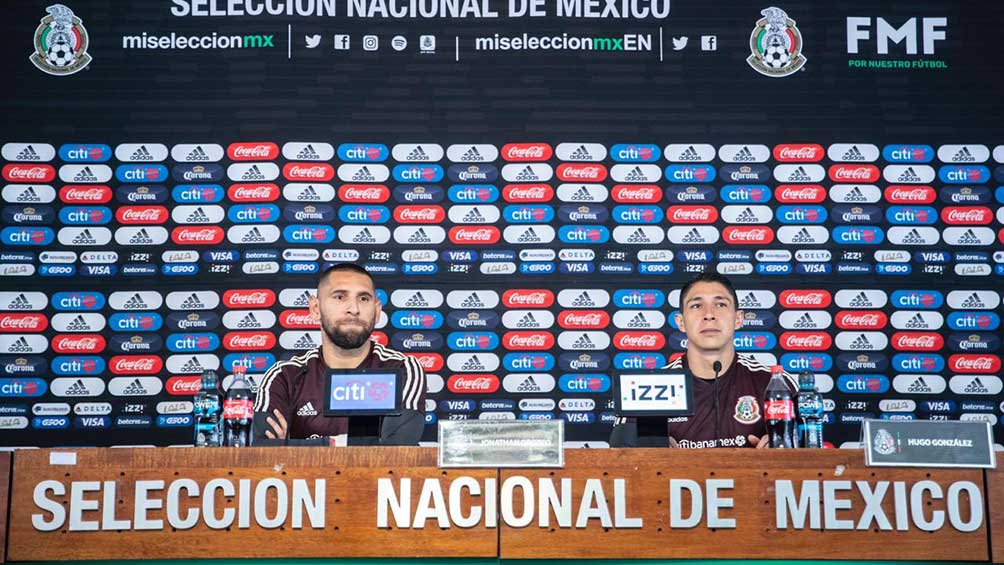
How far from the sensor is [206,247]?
19.6 feet

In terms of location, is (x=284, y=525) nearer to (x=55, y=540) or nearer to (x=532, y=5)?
(x=55, y=540)

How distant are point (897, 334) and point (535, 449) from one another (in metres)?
3.31

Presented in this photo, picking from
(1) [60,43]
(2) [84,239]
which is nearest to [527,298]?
(2) [84,239]

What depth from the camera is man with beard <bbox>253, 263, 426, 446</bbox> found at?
473cm

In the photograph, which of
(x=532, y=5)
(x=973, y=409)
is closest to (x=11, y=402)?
(x=532, y=5)

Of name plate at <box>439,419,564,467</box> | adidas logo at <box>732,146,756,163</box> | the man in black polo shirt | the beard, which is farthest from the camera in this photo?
adidas logo at <box>732,146,756,163</box>

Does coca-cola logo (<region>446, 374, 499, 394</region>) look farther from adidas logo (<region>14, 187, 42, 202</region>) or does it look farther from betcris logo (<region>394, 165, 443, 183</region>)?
adidas logo (<region>14, 187, 42, 202</region>)

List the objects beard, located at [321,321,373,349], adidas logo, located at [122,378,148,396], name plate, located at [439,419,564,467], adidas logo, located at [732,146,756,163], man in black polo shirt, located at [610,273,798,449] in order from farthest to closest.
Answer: adidas logo, located at [732,146,756,163] < adidas logo, located at [122,378,148,396] < beard, located at [321,321,373,349] < man in black polo shirt, located at [610,273,798,449] < name plate, located at [439,419,564,467]

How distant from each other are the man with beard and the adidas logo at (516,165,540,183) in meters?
1.34

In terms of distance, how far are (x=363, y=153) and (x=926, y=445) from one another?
3525 millimetres

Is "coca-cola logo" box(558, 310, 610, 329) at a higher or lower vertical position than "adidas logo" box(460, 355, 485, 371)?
higher

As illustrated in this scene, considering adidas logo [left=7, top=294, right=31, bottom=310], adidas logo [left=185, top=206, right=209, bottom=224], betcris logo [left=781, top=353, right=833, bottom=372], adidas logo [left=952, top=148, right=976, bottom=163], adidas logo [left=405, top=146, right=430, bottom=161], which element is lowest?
betcris logo [left=781, top=353, right=833, bottom=372]

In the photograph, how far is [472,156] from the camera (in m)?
6.09

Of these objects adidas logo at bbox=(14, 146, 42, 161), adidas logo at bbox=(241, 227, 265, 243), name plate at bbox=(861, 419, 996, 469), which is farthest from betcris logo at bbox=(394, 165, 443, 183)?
name plate at bbox=(861, 419, 996, 469)
